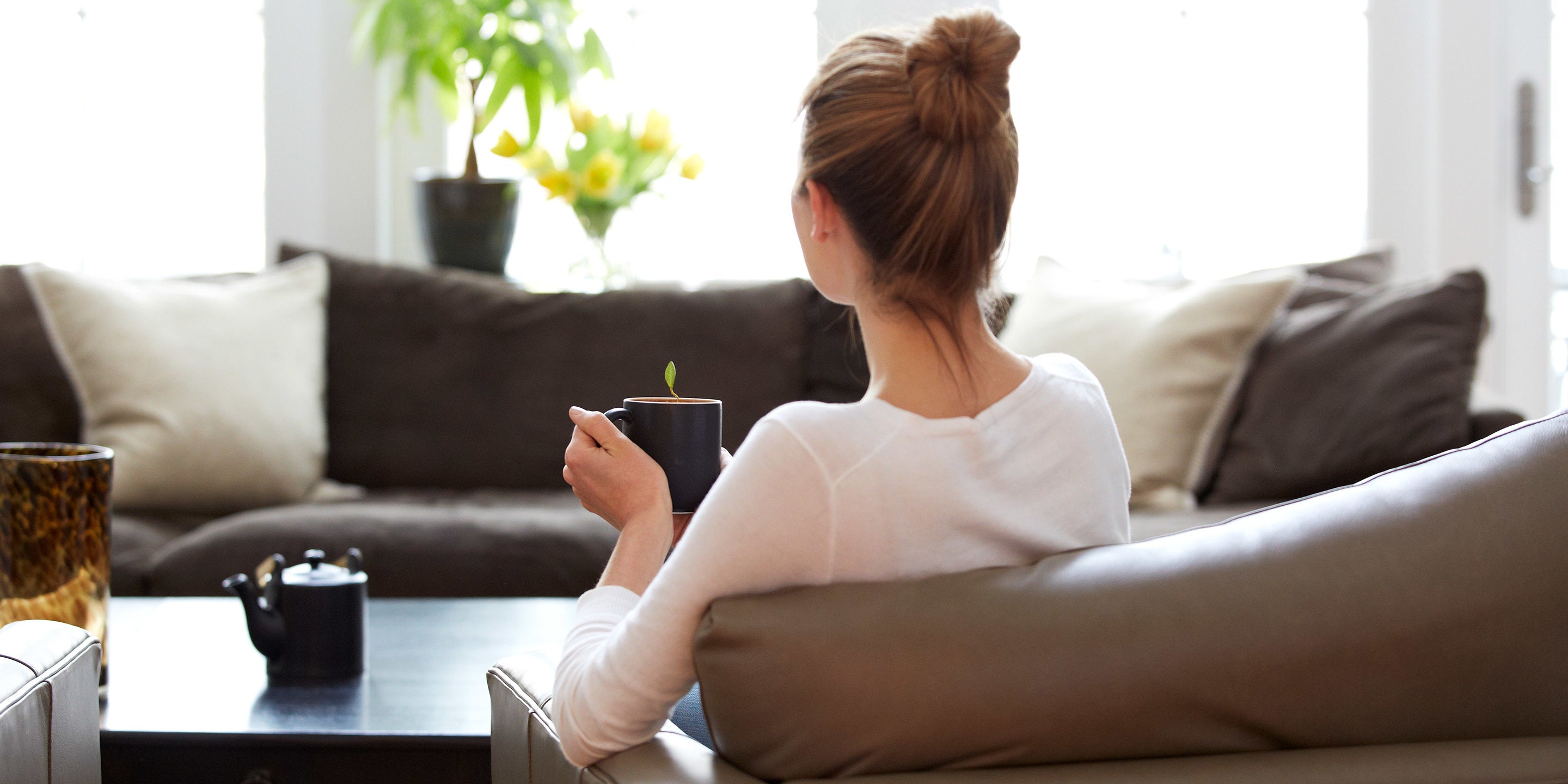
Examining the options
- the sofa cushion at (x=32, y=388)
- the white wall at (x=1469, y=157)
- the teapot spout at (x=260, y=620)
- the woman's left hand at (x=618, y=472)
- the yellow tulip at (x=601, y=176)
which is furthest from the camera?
the white wall at (x=1469, y=157)

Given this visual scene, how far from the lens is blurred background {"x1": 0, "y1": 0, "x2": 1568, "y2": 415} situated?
316cm

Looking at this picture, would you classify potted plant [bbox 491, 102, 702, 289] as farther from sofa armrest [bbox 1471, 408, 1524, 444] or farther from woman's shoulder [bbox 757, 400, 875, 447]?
woman's shoulder [bbox 757, 400, 875, 447]

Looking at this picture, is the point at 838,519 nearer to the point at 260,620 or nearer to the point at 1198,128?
the point at 260,620

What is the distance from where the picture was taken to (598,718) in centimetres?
77

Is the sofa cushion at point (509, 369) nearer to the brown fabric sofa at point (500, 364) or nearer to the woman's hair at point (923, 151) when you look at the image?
the brown fabric sofa at point (500, 364)

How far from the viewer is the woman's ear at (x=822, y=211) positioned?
83cm

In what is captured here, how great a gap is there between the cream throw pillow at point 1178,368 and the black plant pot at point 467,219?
135 cm

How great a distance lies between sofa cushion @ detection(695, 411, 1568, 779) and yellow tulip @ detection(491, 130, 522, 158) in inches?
96.1

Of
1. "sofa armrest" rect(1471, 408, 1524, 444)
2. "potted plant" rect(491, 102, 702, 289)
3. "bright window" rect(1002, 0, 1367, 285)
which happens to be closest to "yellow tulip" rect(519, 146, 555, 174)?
"potted plant" rect(491, 102, 702, 289)

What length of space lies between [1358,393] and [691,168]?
1548mm

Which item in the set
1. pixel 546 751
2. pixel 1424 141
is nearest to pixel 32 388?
pixel 546 751

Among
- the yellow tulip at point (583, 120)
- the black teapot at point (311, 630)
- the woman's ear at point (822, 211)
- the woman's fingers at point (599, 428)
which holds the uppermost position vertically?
the yellow tulip at point (583, 120)

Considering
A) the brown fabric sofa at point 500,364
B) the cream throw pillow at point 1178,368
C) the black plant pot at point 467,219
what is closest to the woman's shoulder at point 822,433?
the cream throw pillow at point 1178,368

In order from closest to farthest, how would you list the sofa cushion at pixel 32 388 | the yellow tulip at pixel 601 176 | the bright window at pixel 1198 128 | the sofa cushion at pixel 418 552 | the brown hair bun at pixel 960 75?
1. the brown hair bun at pixel 960 75
2. the sofa cushion at pixel 418 552
3. the sofa cushion at pixel 32 388
4. the yellow tulip at pixel 601 176
5. the bright window at pixel 1198 128
